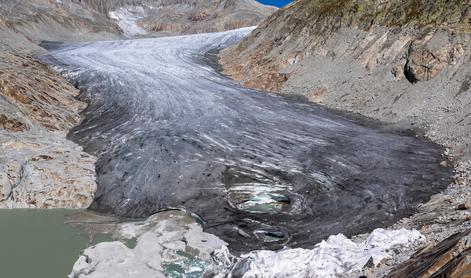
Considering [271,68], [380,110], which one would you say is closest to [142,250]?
[380,110]

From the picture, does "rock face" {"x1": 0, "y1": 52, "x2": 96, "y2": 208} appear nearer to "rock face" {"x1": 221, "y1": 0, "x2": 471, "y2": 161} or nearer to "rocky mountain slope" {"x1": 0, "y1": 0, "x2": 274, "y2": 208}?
"rocky mountain slope" {"x1": 0, "y1": 0, "x2": 274, "y2": 208}

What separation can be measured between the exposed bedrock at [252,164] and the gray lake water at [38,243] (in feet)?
5.03

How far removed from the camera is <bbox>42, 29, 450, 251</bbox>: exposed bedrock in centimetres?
1134

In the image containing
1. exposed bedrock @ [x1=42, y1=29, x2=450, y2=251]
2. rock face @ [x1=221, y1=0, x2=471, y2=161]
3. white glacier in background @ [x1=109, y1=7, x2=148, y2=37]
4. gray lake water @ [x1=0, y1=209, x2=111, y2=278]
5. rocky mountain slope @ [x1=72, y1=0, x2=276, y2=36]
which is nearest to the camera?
gray lake water @ [x1=0, y1=209, x2=111, y2=278]

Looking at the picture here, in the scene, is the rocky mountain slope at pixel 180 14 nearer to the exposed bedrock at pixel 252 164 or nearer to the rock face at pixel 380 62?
the rock face at pixel 380 62

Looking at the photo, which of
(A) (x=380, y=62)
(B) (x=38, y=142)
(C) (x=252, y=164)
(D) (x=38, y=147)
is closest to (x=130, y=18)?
A: (A) (x=380, y=62)

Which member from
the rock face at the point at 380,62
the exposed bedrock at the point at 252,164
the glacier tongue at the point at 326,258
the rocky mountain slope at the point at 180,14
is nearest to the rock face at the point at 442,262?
the glacier tongue at the point at 326,258

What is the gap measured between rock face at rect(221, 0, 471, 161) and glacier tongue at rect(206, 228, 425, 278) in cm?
692

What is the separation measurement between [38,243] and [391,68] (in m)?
15.0

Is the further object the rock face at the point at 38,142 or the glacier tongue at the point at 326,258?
the rock face at the point at 38,142

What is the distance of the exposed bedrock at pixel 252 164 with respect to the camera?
11344 mm

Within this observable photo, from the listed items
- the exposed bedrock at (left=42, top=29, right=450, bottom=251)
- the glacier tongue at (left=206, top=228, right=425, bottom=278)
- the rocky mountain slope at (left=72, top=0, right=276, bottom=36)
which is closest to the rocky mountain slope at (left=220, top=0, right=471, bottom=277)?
the glacier tongue at (left=206, top=228, right=425, bottom=278)

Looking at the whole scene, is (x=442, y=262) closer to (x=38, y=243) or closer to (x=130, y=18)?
(x=38, y=243)

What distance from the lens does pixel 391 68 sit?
64.5 feet
